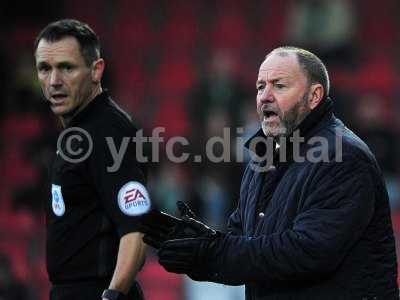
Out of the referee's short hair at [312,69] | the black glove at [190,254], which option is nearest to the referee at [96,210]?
the black glove at [190,254]

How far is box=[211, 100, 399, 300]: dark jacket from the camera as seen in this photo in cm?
346

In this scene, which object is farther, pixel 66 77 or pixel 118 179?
pixel 66 77

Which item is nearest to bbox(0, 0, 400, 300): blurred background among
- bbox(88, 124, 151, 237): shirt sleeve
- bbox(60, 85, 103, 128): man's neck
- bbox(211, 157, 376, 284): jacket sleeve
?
bbox(60, 85, 103, 128): man's neck

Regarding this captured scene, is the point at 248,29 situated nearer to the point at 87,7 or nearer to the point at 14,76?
the point at 87,7

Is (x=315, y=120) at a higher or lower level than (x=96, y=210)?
higher

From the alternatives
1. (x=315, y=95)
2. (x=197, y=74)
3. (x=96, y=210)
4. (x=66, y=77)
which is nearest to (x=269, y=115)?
(x=315, y=95)

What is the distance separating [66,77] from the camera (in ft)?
14.1

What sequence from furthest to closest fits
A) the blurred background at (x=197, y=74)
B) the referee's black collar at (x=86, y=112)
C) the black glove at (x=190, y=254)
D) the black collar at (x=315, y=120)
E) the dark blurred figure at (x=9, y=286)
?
the blurred background at (x=197, y=74)
the dark blurred figure at (x=9, y=286)
the referee's black collar at (x=86, y=112)
the black collar at (x=315, y=120)
the black glove at (x=190, y=254)

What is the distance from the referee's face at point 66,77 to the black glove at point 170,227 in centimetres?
81

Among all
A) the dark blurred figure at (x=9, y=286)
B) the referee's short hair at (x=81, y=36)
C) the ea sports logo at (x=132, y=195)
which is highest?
the referee's short hair at (x=81, y=36)

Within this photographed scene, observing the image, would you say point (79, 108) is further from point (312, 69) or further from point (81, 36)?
point (312, 69)

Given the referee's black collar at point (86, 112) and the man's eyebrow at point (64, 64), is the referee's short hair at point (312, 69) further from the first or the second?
the man's eyebrow at point (64, 64)

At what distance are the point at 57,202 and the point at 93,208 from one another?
0.17m

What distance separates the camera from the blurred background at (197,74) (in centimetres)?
1095
